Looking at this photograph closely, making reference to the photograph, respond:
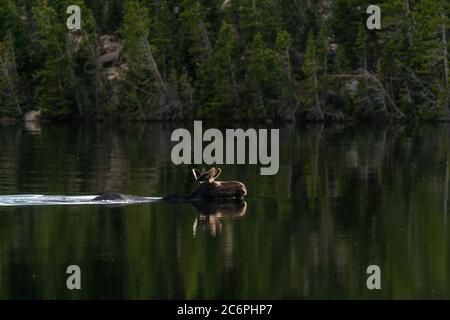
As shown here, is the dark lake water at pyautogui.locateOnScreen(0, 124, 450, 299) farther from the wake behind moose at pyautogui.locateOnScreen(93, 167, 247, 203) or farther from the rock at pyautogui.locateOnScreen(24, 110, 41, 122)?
the rock at pyautogui.locateOnScreen(24, 110, 41, 122)

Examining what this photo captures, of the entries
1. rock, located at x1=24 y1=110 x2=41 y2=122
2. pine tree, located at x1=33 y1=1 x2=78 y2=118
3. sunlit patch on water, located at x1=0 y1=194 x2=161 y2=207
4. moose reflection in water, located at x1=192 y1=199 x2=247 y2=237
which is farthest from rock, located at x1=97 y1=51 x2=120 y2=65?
moose reflection in water, located at x1=192 y1=199 x2=247 y2=237

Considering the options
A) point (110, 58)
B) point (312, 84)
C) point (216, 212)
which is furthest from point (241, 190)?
point (110, 58)

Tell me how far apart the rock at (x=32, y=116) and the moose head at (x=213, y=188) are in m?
61.6

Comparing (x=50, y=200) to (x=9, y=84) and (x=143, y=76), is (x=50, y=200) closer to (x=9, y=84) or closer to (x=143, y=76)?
(x=143, y=76)

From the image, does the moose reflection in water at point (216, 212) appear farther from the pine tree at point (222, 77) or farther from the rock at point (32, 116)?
the rock at point (32, 116)

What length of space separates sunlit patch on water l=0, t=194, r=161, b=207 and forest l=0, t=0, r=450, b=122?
43609 millimetres

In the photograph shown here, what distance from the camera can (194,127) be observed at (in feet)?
261

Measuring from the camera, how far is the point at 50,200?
3098 cm

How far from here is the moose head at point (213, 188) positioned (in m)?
31.1

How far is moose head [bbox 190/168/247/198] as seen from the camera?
3106 cm

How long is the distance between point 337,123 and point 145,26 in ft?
52.2

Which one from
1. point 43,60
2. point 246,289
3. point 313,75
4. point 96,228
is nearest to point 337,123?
point 313,75
